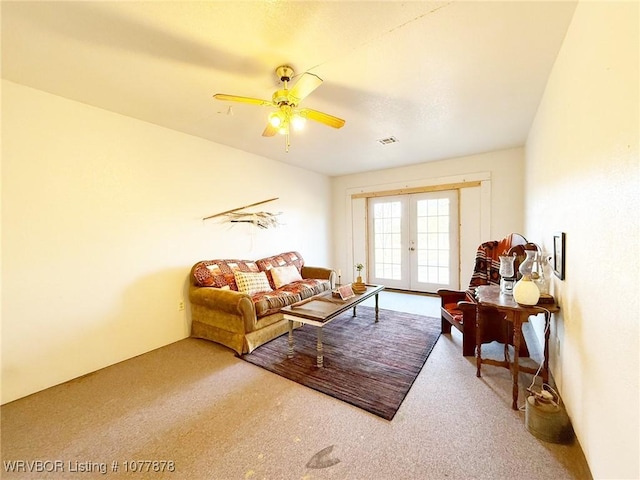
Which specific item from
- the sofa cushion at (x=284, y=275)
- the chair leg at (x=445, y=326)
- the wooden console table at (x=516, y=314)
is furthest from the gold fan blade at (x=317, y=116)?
the chair leg at (x=445, y=326)

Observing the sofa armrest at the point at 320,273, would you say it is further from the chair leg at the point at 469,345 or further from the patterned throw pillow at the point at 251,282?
the chair leg at the point at 469,345

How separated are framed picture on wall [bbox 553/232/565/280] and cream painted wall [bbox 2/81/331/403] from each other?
3555mm

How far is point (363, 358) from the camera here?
2547mm

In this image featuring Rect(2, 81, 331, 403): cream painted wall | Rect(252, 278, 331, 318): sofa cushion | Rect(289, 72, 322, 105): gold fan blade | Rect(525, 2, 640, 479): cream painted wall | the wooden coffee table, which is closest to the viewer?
Rect(525, 2, 640, 479): cream painted wall

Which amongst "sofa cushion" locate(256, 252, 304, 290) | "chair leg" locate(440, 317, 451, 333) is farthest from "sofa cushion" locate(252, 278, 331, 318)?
"chair leg" locate(440, 317, 451, 333)

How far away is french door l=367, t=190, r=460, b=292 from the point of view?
4.68m

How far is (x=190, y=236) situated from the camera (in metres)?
3.27

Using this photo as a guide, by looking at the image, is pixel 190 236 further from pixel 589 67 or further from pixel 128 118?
pixel 589 67

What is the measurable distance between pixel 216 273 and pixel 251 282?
45cm

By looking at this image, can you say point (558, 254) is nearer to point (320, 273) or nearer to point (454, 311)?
point (454, 311)

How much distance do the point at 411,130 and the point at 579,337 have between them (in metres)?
2.61

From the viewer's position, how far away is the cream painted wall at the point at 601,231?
94 cm

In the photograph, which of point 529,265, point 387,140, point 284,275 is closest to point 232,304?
point 284,275

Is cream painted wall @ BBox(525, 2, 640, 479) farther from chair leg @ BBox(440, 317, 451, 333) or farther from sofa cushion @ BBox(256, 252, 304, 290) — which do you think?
sofa cushion @ BBox(256, 252, 304, 290)
